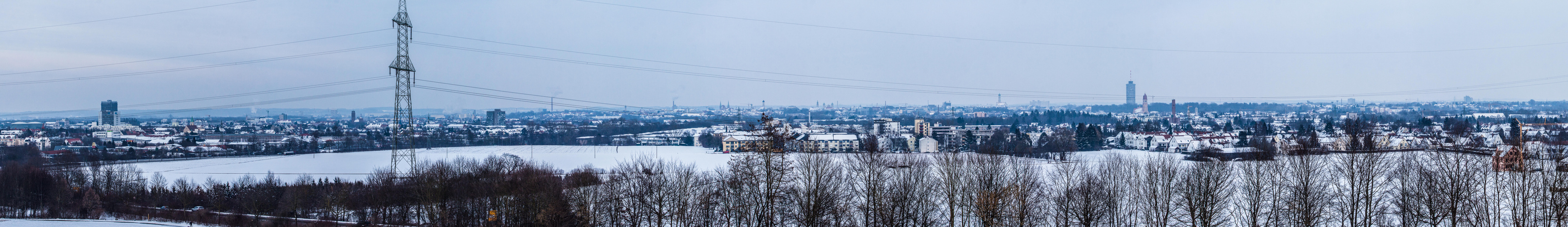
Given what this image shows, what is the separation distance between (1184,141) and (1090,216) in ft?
182

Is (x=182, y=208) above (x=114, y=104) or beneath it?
beneath

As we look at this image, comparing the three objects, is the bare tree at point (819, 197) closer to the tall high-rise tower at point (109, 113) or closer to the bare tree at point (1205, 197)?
the bare tree at point (1205, 197)

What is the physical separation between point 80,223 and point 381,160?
27.8 m

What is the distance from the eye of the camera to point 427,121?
125 meters

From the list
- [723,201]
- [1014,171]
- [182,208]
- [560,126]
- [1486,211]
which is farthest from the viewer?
[560,126]

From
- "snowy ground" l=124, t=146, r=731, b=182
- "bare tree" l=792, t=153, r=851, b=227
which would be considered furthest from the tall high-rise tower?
"bare tree" l=792, t=153, r=851, b=227

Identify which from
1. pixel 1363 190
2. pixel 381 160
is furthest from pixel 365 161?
pixel 1363 190

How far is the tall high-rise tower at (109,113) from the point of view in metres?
80.3

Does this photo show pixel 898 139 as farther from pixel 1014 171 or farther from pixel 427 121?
pixel 427 121

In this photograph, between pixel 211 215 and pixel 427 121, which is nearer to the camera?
pixel 211 215

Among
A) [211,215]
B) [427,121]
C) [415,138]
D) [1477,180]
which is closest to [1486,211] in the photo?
[1477,180]

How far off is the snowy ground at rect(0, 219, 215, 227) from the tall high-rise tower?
70427mm

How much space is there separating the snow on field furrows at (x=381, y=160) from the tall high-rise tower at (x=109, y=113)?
3694 cm

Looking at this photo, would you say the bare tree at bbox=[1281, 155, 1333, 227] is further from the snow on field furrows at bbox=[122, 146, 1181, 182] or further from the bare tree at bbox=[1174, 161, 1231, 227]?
the snow on field furrows at bbox=[122, 146, 1181, 182]
